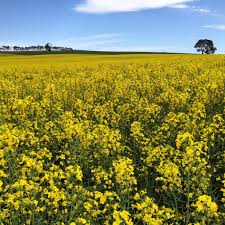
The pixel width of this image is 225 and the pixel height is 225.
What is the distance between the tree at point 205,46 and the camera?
116750mm

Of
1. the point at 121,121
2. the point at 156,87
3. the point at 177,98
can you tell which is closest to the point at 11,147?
the point at 121,121

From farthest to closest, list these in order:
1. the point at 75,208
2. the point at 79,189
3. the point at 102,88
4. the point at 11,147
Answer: the point at 102,88, the point at 11,147, the point at 79,189, the point at 75,208

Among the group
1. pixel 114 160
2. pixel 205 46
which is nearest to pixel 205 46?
pixel 205 46

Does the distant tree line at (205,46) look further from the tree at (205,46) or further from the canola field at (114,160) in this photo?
the canola field at (114,160)

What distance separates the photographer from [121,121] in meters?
9.79

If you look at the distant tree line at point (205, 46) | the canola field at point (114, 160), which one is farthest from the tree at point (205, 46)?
the canola field at point (114, 160)

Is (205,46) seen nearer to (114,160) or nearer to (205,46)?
(205,46)

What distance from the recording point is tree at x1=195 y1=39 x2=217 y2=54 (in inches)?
4596

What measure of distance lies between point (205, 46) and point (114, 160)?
116 meters

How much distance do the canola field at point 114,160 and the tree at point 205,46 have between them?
10606cm

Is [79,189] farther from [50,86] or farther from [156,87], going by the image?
[156,87]

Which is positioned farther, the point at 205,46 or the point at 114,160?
the point at 205,46

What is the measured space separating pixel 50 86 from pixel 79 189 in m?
7.35

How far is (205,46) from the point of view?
118062 millimetres
